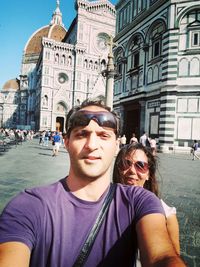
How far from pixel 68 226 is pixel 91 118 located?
70 centimetres

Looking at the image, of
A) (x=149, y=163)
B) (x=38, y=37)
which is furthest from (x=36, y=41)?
(x=149, y=163)

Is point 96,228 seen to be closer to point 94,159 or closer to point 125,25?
point 94,159

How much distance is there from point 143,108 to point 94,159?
1754 centimetres

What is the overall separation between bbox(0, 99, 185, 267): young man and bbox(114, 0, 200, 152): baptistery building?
15.6 meters

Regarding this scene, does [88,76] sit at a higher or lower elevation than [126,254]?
higher

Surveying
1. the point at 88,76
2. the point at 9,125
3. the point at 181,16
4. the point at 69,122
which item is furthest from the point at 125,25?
the point at 9,125

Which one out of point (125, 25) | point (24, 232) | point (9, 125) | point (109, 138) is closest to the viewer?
point (24, 232)

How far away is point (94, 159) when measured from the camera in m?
1.45

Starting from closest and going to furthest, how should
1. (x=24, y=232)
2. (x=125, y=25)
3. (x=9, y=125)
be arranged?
(x=24, y=232) → (x=125, y=25) → (x=9, y=125)

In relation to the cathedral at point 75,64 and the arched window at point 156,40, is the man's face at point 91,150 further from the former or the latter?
the cathedral at point 75,64

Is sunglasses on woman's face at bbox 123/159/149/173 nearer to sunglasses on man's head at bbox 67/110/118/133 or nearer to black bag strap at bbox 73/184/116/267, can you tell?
sunglasses on man's head at bbox 67/110/118/133

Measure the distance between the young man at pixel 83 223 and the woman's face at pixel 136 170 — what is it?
102 centimetres

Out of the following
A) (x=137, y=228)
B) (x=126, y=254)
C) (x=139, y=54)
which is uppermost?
(x=139, y=54)

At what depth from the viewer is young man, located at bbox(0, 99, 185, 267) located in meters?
1.16
